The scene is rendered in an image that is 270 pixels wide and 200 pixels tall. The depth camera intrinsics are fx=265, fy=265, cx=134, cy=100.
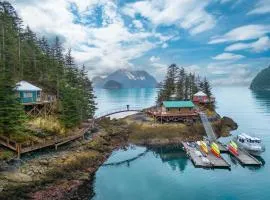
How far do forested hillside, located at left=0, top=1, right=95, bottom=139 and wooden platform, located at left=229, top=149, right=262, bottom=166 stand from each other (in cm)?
3003

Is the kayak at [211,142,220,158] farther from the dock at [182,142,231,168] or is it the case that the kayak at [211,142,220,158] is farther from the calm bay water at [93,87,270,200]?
the calm bay water at [93,87,270,200]

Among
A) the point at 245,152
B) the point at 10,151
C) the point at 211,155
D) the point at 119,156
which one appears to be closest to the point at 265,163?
the point at 245,152

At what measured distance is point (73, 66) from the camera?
6850 cm

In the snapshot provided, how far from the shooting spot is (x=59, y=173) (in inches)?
1378

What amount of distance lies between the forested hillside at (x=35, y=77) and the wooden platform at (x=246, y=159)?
98.5ft

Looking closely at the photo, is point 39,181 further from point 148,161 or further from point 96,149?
point 148,161

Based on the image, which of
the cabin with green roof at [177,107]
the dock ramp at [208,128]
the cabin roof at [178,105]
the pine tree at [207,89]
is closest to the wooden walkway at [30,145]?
the cabin with green roof at [177,107]

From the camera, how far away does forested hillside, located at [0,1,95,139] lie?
3584cm

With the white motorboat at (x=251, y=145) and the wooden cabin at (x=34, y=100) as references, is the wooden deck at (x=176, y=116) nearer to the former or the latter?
the white motorboat at (x=251, y=145)

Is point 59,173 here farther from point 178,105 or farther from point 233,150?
point 178,105

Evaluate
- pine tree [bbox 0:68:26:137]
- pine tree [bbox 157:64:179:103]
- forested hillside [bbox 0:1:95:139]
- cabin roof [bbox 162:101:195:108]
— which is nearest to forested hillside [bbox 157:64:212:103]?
pine tree [bbox 157:64:179:103]

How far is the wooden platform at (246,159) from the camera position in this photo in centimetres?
4347

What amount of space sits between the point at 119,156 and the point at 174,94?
→ 127ft

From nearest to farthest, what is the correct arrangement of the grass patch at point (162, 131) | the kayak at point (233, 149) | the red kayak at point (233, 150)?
the red kayak at point (233, 150) → the kayak at point (233, 149) → the grass patch at point (162, 131)
